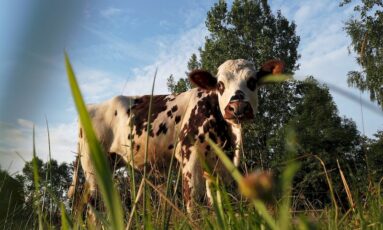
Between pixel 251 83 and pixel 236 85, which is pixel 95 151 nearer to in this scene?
pixel 236 85

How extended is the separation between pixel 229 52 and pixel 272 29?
3.34m

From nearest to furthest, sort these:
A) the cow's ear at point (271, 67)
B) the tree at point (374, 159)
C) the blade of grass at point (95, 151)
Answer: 1. the blade of grass at point (95, 151)
2. the tree at point (374, 159)
3. the cow's ear at point (271, 67)

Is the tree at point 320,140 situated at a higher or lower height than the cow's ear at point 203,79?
lower

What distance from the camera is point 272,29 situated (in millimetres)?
24484

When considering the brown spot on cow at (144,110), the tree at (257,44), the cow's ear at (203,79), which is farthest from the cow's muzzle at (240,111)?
the tree at (257,44)

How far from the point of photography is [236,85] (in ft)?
15.4

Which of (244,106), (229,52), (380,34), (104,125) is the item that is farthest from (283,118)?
(244,106)

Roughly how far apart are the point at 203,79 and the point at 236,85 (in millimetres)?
465

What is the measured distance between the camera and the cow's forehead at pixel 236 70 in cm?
484

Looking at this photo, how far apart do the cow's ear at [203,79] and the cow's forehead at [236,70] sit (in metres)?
0.11

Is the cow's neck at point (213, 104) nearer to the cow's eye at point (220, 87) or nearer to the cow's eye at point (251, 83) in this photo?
the cow's eye at point (220, 87)

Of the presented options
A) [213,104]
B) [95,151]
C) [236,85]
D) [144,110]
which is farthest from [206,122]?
[95,151]

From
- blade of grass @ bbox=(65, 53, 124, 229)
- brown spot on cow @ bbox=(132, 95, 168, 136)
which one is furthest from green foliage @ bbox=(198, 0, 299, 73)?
blade of grass @ bbox=(65, 53, 124, 229)

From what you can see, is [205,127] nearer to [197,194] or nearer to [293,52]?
[197,194]
